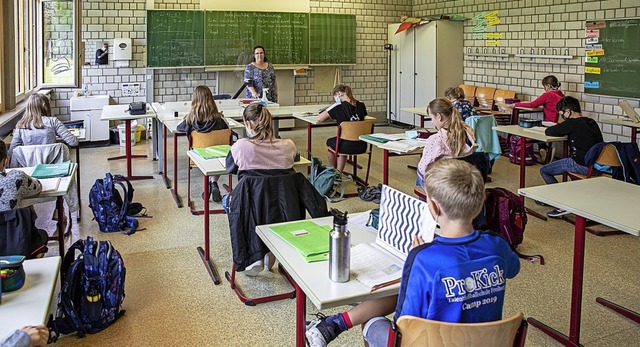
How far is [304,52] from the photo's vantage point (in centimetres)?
1089

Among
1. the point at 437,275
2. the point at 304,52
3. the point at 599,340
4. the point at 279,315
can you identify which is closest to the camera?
the point at 437,275

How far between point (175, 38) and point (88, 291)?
7310mm

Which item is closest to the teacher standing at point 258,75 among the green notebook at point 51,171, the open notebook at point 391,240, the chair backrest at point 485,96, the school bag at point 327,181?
the school bag at point 327,181

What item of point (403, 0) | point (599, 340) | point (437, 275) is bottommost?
point (599, 340)

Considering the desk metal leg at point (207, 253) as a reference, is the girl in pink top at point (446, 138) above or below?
above

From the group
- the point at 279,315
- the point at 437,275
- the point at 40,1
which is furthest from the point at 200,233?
the point at 40,1

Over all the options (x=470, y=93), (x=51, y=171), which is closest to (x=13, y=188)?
(x=51, y=171)

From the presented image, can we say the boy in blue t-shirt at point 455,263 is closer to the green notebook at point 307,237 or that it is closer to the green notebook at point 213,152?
the green notebook at point 307,237

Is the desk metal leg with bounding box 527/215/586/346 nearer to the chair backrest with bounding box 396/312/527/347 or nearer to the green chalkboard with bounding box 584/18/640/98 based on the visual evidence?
the chair backrest with bounding box 396/312/527/347

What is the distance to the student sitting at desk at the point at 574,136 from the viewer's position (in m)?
5.39

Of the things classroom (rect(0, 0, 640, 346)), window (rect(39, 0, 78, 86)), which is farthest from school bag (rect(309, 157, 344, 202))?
window (rect(39, 0, 78, 86))

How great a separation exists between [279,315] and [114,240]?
203 centimetres

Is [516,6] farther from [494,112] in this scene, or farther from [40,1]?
[40,1]

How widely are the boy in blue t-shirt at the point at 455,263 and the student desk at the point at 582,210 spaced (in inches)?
43.2
